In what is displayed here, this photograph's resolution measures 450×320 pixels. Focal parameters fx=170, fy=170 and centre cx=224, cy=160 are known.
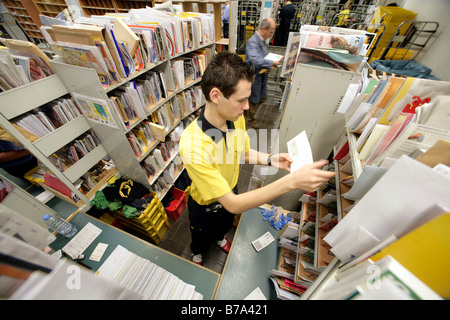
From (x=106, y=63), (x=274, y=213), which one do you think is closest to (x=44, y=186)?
(x=106, y=63)

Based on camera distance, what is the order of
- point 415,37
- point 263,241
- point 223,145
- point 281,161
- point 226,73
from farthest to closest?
point 415,37 → point 263,241 → point 281,161 → point 223,145 → point 226,73

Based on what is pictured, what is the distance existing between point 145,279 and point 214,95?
1.23m

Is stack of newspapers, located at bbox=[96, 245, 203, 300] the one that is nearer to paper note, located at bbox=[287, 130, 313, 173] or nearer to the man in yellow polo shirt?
the man in yellow polo shirt

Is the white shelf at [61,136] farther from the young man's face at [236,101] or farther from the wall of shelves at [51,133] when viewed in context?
the young man's face at [236,101]

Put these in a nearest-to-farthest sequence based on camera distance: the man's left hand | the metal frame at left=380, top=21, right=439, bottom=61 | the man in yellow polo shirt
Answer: the man in yellow polo shirt < the man's left hand < the metal frame at left=380, top=21, right=439, bottom=61

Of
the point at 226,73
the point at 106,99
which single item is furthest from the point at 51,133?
the point at 226,73

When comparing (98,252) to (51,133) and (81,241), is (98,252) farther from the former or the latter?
(51,133)

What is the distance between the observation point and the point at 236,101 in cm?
108

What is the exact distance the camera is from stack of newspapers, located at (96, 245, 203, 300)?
100 centimetres

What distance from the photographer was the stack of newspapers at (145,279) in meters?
1.00

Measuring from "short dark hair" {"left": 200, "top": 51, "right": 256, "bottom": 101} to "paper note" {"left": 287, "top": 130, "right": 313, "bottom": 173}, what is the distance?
1.77ft

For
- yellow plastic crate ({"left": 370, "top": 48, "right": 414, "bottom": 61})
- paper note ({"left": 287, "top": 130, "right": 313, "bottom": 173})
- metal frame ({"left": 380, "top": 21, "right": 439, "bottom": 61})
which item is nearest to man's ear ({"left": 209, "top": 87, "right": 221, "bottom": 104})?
paper note ({"left": 287, "top": 130, "right": 313, "bottom": 173})

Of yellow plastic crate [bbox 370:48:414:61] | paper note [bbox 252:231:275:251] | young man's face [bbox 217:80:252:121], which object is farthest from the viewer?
yellow plastic crate [bbox 370:48:414:61]

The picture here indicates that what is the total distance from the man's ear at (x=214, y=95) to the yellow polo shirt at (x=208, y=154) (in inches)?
5.4
